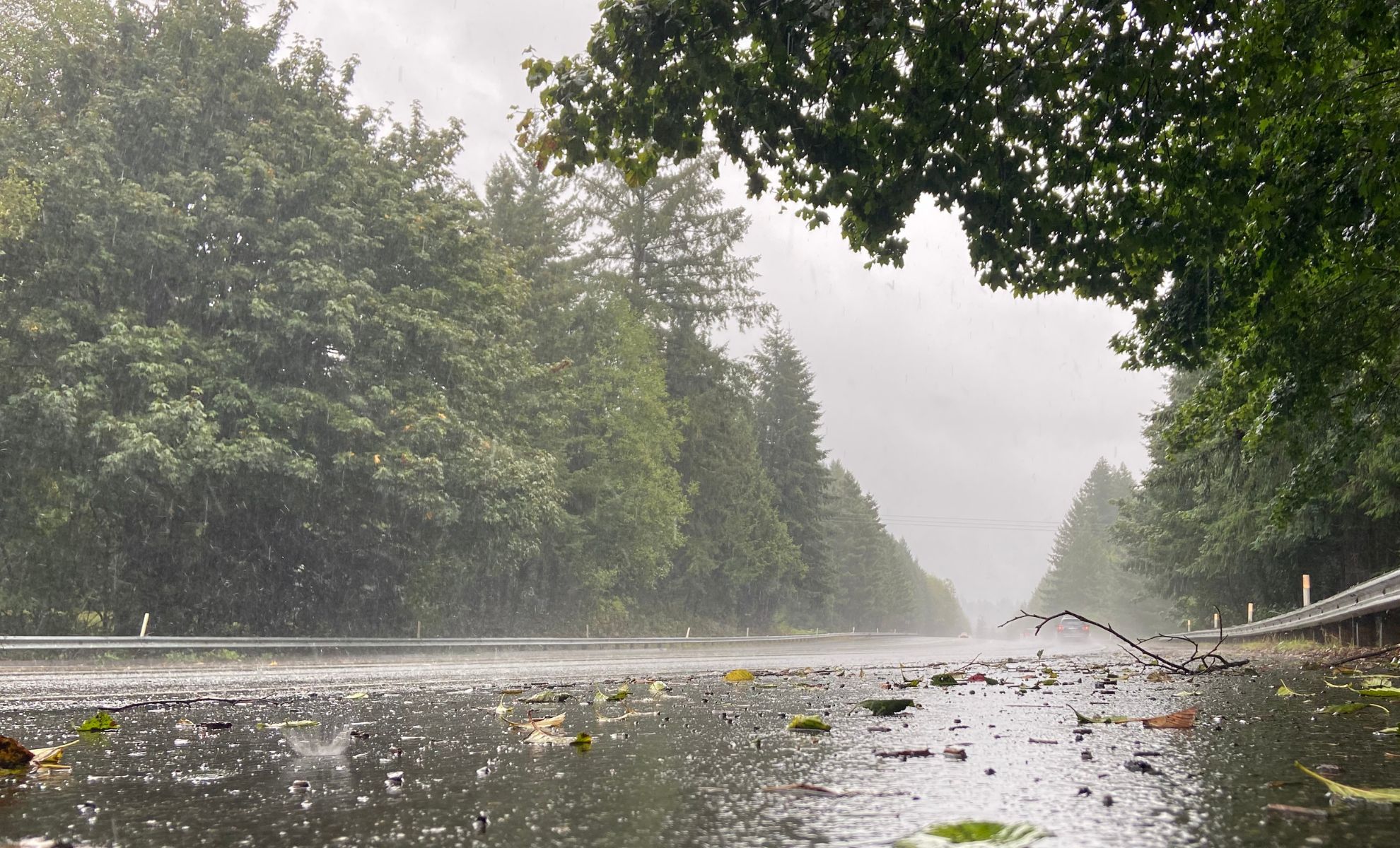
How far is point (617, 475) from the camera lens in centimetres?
3928

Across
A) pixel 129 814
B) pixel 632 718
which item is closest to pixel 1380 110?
pixel 632 718

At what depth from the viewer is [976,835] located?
195cm

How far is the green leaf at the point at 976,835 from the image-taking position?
6.22ft

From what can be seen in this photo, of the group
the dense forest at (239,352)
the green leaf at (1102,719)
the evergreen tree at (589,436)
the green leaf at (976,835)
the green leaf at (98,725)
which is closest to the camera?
the green leaf at (976,835)

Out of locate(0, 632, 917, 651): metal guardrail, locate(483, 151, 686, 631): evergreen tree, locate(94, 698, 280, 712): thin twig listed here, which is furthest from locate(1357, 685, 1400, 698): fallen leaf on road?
locate(483, 151, 686, 631): evergreen tree

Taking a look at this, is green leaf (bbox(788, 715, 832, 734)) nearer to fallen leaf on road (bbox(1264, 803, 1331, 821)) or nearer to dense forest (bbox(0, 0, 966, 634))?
fallen leaf on road (bbox(1264, 803, 1331, 821))

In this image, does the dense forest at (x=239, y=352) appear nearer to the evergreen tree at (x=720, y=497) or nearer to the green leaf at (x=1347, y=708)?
the evergreen tree at (x=720, y=497)

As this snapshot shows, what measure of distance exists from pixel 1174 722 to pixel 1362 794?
197 cm

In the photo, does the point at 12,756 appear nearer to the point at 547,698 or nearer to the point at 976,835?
the point at 976,835

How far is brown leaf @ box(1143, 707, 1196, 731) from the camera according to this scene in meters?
4.17

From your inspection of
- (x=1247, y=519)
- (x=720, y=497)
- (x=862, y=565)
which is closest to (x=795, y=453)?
(x=720, y=497)

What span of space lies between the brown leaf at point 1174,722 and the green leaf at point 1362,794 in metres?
1.73

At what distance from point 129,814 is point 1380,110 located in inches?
317

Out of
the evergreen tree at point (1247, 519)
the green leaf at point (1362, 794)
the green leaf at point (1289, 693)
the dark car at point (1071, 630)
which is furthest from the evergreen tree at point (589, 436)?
the dark car at point (1071, 630)
